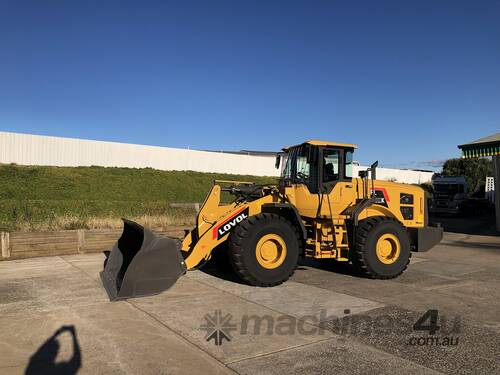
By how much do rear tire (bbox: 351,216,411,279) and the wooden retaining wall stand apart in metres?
6.47

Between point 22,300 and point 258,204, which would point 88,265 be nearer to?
point 22,300

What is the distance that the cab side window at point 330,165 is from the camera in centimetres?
869

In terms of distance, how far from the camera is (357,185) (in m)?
9.05

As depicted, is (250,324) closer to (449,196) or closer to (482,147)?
(482,147)

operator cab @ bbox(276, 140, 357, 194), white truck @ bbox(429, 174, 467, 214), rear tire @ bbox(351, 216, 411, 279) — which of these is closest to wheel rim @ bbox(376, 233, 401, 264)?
rear tire @ bbox(351, 216, 411, 279)

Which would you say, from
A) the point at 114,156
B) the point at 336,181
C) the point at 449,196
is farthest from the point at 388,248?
the point at 114,156

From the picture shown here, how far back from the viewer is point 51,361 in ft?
14.7

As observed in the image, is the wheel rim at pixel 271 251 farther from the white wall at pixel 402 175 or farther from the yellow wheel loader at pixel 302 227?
the white wall at pixel 402 175

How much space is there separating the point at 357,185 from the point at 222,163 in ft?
109

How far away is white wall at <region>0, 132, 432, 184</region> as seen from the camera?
95.7ft

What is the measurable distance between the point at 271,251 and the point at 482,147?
12.4m

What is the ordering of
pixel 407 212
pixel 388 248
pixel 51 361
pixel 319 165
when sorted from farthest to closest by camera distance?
pixel 407 212
pixel 388 248
pixel 319 165
pixel 51 361

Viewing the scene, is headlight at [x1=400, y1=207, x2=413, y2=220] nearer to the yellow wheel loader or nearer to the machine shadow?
the yellow wheel loader

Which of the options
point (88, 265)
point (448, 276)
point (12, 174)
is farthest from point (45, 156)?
point (448, 276)
